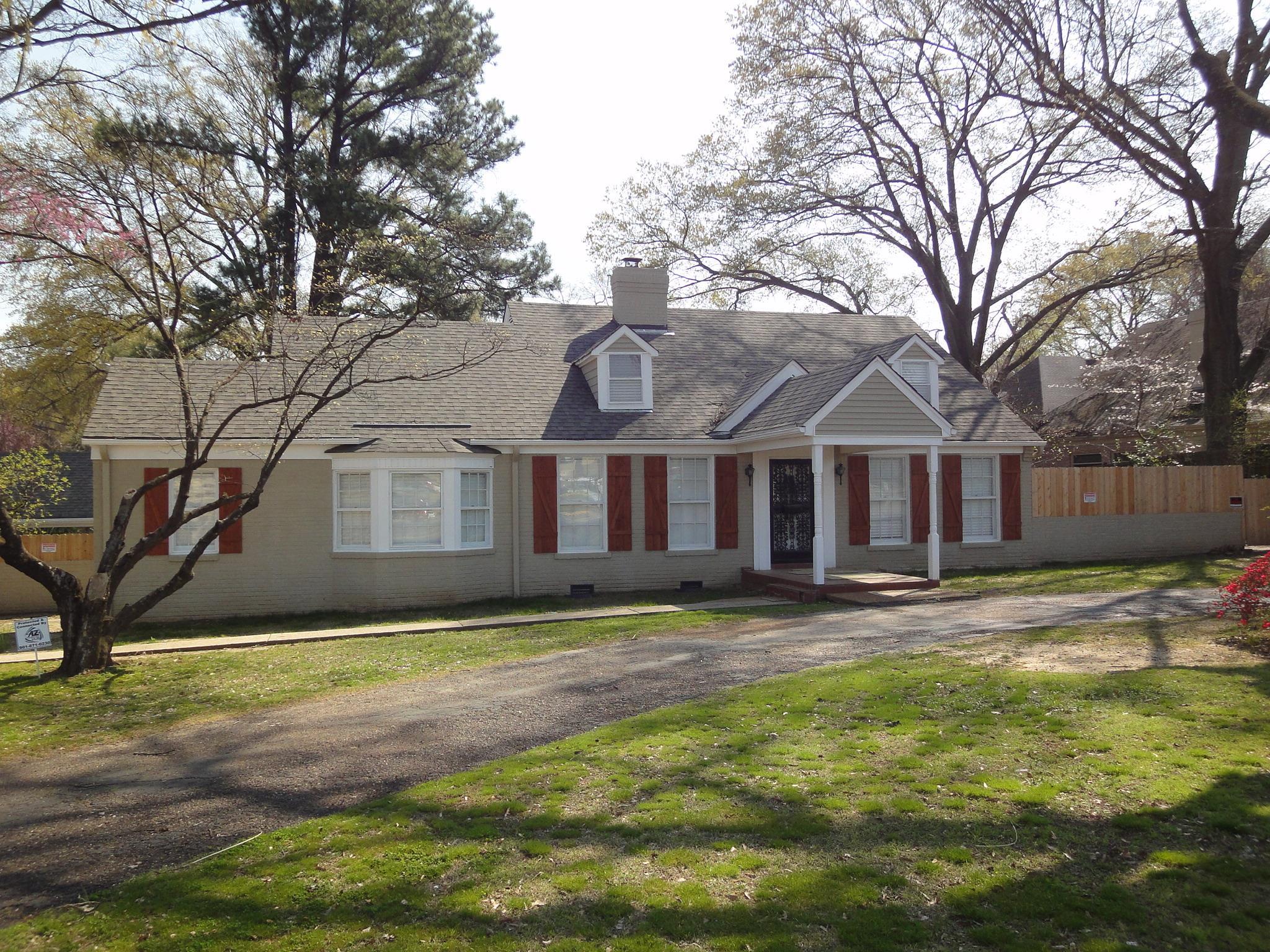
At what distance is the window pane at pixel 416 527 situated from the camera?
53.6ft

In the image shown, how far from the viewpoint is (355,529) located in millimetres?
16312

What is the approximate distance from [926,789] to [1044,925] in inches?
67.2

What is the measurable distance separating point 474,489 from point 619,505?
2.77 m

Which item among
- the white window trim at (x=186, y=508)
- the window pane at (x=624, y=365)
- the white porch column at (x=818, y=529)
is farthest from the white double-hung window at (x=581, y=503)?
the white window trim at (x=186, y=508)

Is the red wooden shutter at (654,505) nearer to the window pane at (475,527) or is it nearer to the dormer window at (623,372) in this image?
the dormer window at (623,372)

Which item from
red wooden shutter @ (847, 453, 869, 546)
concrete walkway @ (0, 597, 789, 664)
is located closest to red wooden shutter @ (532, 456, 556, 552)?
concrete walkway @ (0, 597, 789, 664)

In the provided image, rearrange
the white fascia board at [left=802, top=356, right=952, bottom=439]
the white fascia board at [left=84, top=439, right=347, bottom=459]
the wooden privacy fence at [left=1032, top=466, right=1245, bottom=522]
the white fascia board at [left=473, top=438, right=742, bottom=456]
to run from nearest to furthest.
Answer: the white fascia board at [left=84, top=439, right=347, bottom=459] < the white fascia board at [left=802, top=356, right=952, bottom=439] < the white fascia board at [left=473, top=438, right=742, bottom=456] < the wooden privacy fence at [left=1032, top=466, right=1245, bottom=522]

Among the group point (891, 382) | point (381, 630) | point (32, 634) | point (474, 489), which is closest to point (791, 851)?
point (32, 634)

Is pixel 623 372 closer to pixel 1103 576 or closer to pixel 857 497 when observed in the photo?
pixel 857 497

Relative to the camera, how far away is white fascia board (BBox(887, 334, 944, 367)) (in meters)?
18.9

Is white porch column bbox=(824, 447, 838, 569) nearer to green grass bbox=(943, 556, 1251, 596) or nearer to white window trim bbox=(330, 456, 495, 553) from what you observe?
green grass bbox=(943, 556, 1251, 596)

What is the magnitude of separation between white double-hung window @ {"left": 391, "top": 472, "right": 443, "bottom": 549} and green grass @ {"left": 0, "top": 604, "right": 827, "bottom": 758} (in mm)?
2999

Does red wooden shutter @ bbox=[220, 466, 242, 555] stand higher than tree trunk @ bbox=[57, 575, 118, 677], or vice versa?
red wooden shutter @ bbox=[220, 466, 242, 555]

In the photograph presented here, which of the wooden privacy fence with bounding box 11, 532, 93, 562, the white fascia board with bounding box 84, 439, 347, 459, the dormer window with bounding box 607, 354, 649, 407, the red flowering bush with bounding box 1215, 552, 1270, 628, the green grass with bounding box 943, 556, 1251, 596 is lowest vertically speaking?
the green grass with bounding box 943, 556, 1251, 596
